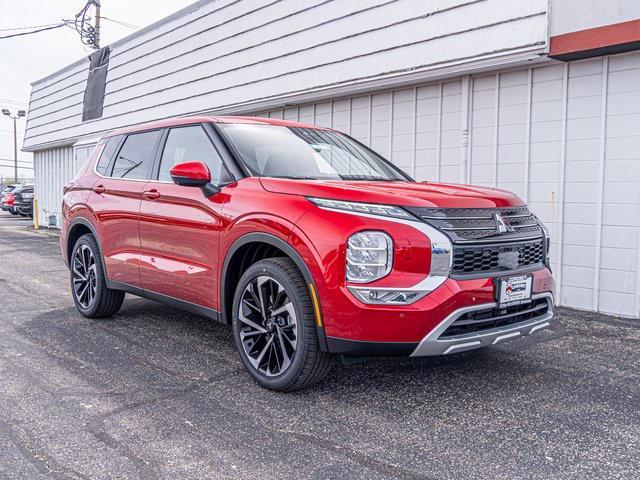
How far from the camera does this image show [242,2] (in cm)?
1032

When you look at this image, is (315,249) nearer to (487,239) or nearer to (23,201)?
(487,239)

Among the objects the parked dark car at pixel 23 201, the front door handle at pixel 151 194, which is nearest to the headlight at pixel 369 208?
the front door handle at pixel 151 194

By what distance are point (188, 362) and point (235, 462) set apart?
160 centimetres

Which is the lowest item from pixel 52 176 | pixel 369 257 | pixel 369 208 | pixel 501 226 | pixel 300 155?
pixel 369 257

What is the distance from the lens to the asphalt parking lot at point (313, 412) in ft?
8.87

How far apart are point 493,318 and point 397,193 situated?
34.4 inches

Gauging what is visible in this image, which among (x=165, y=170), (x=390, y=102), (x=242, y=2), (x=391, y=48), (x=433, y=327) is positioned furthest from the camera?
(x=242, y=2)

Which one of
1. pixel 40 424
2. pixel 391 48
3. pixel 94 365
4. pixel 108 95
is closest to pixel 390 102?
pixel 391 48

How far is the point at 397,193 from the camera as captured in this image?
3381mm

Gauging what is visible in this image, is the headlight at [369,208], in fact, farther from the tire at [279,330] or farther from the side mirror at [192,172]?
the side mirror at [192,172]

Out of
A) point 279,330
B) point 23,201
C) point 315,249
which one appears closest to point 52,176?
point 23,201

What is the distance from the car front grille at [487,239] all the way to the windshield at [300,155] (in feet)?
3.14

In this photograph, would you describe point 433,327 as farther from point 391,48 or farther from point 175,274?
point 391,48

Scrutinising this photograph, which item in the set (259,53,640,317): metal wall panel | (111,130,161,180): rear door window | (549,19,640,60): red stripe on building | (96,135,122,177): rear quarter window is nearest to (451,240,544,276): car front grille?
(259,53,640,317): metal wall panel
